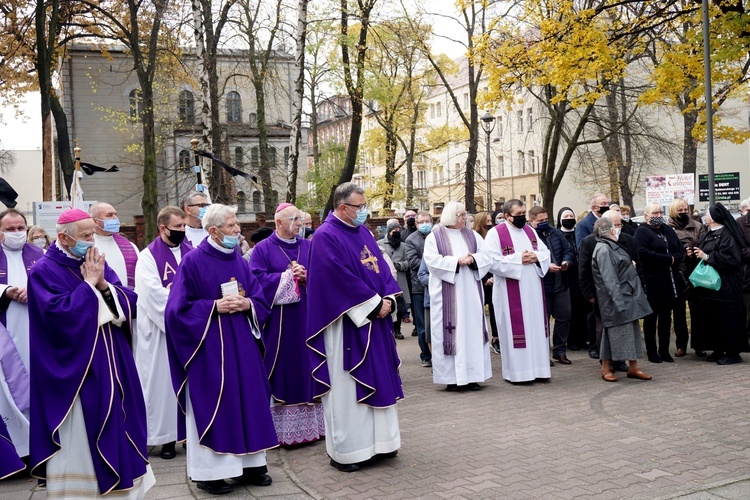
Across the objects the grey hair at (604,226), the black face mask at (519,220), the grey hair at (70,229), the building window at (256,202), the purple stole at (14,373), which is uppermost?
the building window at (256,202)

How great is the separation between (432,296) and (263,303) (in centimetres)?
373

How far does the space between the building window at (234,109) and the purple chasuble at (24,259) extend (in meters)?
42.9

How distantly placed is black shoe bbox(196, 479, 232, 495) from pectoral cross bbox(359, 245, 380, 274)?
6.79 ft

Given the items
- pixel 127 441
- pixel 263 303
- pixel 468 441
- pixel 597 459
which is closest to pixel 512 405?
pixel 468 441

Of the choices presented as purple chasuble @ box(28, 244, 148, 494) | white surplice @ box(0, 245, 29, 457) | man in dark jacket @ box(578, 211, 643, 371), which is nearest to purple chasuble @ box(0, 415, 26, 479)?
white surplice @ box(0, 245, 29, 457)

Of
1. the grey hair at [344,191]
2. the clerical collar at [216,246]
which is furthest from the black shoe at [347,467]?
the grey hair at [344,191]

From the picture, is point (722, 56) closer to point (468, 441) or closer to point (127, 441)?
point (468, 441)

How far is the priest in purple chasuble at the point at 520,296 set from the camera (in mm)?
9820

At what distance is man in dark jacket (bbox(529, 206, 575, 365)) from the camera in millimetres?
10992

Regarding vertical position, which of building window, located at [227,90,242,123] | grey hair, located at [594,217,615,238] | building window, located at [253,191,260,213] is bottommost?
grey hair, located at [594,217,615,238]

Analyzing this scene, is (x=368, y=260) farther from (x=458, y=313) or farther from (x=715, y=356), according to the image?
(x=715, y=356)

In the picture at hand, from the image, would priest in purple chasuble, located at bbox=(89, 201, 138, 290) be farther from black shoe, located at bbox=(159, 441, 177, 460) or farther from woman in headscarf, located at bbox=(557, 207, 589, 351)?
woman in headscarf, located at bbox=(557, 207, 589, 351)

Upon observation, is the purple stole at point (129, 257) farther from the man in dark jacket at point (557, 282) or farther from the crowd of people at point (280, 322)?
the man in dark jacket at point (557, 282)

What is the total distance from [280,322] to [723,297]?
5.99 m
